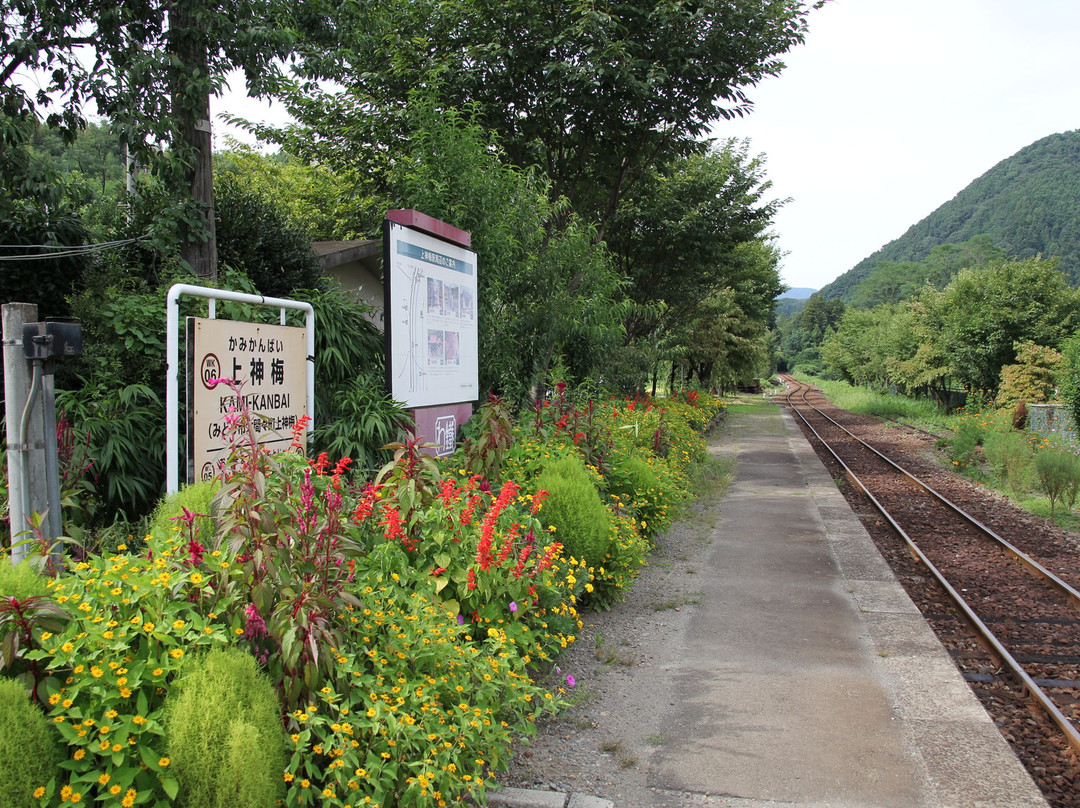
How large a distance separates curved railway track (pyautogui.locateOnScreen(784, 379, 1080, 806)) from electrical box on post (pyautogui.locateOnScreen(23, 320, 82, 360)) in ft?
17.1

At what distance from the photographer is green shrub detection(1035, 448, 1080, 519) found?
1141 cm

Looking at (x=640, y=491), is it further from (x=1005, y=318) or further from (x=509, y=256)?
(x=1005, y=318)

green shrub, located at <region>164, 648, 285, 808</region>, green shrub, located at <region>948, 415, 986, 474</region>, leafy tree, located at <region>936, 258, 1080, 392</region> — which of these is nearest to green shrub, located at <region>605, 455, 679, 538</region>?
green shrub, located at <region>164, 648, 285, 808</region>

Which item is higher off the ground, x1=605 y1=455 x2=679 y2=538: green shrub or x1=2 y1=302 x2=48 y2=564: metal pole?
x1=2 y1=302 x2=48 y2=564: metal pole

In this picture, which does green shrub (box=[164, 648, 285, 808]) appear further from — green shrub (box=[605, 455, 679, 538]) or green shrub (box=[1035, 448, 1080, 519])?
green shrub (box=[1035, 448, 1080, 519])

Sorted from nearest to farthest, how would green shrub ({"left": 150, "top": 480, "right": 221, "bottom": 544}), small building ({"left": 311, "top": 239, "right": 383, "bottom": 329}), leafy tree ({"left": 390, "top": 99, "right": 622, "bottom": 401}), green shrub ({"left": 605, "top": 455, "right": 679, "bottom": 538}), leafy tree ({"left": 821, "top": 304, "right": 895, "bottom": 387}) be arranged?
green shrub ({"left": 150, "top": 480, "right": 221, "bottom": 544}) → green shrub ({"left": 605, "top": 455, "right": 679, "bottom": 538}) → leafy tree ({"left": 390, "top": 99, "right": 622, "bottom": 401}) → small building ({"left": 311, "top": 239, "right": 383, "bottom": 329}) → leafy tree ({"left": 821, "top": 304, "right": 895, "bottom": 387})

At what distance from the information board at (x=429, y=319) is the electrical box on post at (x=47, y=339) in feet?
9.51

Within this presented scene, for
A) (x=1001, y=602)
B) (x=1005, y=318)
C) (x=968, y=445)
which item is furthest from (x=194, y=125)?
(x=1005, y=318)

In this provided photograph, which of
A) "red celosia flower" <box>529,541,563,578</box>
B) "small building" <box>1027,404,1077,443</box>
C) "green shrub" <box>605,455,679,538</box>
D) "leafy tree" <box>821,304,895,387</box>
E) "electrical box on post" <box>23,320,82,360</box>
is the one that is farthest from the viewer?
"leafy tree" <box>821,304,895,387</box>

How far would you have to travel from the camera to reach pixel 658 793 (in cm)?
345

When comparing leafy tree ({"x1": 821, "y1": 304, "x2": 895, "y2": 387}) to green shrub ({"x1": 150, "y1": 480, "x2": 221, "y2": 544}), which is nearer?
green shrub ({"x1": 150, "y1": 480, "x2": 221, "y2": 544})

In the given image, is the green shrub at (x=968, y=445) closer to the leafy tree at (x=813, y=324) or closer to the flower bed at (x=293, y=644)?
the flower bed at (x=293, y=644)

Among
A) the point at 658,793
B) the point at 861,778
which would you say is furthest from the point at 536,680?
the point at 861,778

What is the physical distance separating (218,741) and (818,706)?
3480 millimetres
